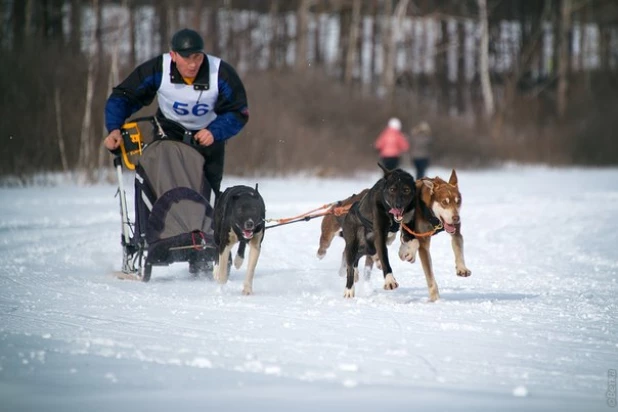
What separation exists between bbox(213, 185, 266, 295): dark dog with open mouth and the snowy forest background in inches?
427

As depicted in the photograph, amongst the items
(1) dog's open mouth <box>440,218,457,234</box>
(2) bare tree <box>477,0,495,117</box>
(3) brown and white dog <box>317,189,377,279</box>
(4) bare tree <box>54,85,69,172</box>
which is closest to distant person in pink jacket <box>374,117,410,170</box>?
(4) bare tree <box>54,85,69,172</box>

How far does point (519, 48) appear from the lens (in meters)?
45.5

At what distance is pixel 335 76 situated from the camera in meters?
32.7

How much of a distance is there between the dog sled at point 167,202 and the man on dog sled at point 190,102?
8cm

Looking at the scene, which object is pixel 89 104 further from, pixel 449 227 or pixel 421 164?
pixel 449 227

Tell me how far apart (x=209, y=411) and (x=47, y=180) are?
15.7 metres

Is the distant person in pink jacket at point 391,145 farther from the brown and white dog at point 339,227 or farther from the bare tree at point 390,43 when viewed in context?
the brown and white dog at point 339,227

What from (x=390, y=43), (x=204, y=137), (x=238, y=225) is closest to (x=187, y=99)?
(x=204, y=137)

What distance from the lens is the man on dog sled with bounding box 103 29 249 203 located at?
7.82 meters

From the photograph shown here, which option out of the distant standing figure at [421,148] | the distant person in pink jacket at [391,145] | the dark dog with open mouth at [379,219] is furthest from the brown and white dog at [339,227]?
the distant person in pink jacket at [391,145]

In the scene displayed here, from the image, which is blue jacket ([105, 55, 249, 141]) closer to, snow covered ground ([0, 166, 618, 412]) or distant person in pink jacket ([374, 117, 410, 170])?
snow covered ground ([0, 166, 618, 412])

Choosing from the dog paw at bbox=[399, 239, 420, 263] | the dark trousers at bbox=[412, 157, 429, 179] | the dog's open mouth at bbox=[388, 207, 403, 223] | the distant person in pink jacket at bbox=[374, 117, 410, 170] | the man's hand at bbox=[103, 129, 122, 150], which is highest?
the man's hand at bbox=[103, 129, 122, 150]

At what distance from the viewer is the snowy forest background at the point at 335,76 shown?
747 inches

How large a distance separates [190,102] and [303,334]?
2.97 m
